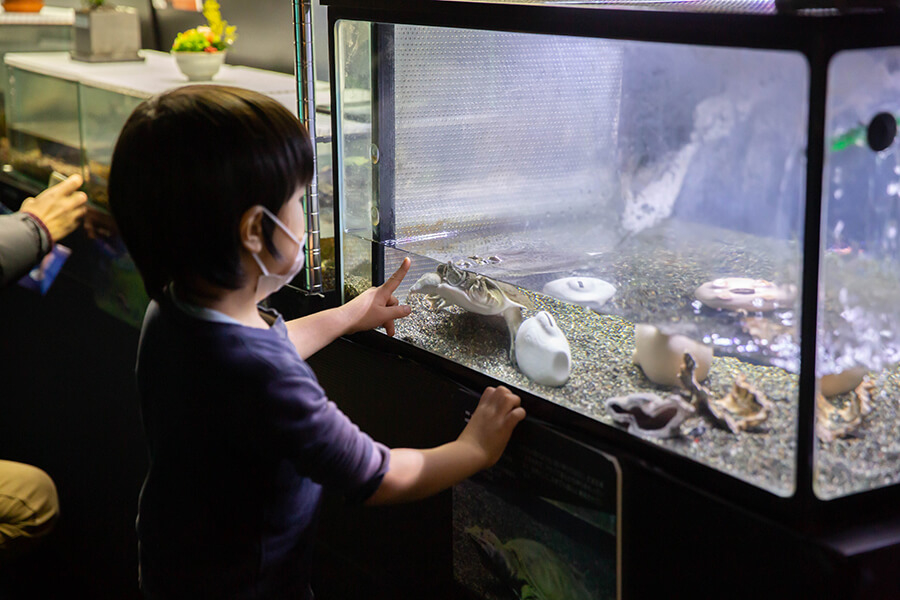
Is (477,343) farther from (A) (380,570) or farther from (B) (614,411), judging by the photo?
(A) (380,570)

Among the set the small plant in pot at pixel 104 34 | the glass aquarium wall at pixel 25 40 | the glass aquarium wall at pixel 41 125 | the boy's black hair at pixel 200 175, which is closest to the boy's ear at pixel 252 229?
the boy's black hair at pixel 200 175

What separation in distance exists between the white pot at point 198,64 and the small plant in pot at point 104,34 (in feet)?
1.39

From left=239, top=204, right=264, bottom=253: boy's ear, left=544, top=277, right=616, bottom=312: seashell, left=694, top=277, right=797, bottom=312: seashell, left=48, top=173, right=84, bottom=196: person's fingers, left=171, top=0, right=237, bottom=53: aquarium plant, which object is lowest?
left=544, top=277, right=616, bottom=312: seashell

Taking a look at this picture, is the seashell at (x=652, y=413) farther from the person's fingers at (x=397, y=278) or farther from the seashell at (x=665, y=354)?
the person's fingers at (x=397, y=278)

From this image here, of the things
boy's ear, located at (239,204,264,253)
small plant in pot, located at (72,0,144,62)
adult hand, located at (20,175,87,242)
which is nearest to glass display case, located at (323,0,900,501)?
boy's ear, located at (239,204,264,253)

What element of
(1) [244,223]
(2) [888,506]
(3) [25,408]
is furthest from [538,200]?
(3) [25,408]

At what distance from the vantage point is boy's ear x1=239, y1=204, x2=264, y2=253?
93cm

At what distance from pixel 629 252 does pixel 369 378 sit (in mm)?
457

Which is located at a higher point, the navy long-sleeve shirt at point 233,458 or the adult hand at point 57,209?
the adult hand at point 57,209

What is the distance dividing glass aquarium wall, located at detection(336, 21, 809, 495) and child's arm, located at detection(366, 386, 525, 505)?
0.07 meters

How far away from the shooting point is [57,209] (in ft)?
5.91

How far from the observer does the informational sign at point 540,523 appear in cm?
99

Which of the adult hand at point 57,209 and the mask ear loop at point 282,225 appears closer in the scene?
the mask ear loop at point 282,225

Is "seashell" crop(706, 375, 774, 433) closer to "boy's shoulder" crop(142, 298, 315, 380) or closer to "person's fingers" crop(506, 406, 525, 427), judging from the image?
"person's fingers" crop(506, 406, 525, 427)
